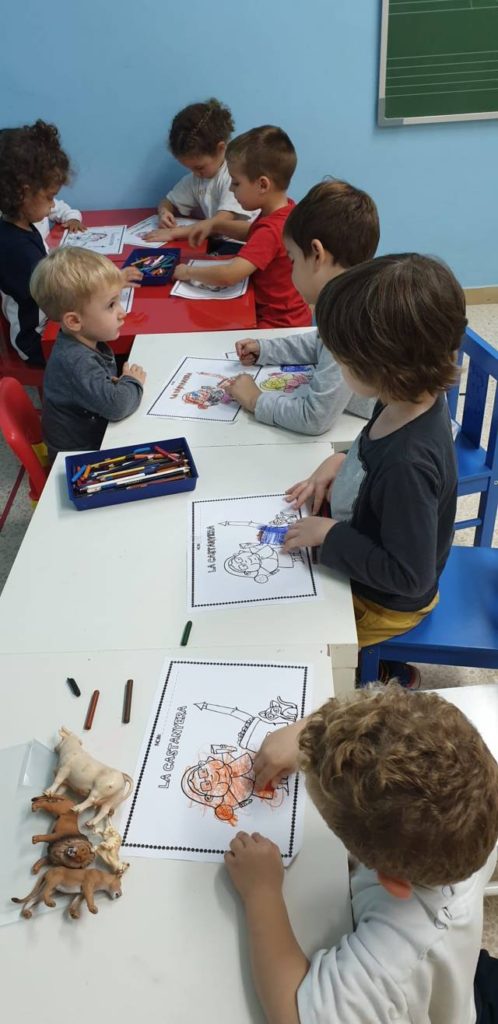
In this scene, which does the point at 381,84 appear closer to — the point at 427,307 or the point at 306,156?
the point at 306,156

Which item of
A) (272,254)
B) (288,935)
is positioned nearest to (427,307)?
(288,935)

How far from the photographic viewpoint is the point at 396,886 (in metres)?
0.69

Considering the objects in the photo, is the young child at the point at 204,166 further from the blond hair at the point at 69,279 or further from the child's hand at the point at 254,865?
the child's hand at the point at 254,865

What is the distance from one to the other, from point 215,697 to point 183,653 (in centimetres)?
10

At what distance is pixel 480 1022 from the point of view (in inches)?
35.8

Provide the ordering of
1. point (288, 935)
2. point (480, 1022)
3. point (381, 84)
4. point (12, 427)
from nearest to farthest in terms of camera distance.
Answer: point (288, 935), point (480, 1022), point (12, 427), point (381, 84)

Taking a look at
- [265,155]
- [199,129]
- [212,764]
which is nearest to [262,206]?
[265,155]

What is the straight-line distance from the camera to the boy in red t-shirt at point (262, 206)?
224cm

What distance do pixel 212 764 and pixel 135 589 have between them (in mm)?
369

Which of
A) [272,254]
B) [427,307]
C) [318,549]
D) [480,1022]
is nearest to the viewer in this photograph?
[480,1022]

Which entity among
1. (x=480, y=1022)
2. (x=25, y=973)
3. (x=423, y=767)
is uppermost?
(x=423, y=767)

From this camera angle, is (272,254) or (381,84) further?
(381,84)

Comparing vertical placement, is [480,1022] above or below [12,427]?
below

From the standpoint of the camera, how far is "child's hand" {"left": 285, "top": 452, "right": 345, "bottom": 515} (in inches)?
53.4
